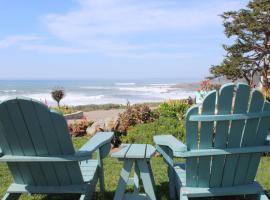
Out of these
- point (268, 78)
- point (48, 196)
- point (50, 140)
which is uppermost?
point (50, 140)

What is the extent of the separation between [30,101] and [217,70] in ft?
66.1

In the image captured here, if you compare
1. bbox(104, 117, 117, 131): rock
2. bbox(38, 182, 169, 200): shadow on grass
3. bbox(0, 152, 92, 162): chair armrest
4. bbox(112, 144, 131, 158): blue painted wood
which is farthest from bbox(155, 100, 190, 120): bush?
bbox(0, 152, 92, 162): chair armrest

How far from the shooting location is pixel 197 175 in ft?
10.7

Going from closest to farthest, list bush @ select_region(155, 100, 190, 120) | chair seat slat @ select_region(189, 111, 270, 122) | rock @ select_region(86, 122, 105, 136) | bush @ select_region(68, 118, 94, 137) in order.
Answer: chair seat slat @ select_region(189, 111, 270, 122)
rock @ select_region(86, 122, 105, 136)
bush @ select_region(155, 100, 190, 120)
bush @ select_region(68, 118, 94, 137)

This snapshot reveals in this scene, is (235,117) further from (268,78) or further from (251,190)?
(268,78)

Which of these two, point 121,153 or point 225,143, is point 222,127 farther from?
point 121,153

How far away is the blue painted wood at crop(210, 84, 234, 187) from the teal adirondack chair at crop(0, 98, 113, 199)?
1015 mm

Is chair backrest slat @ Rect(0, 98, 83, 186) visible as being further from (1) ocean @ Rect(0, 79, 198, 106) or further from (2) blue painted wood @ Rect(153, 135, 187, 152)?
(1) ocean @ Rect(0, 79, 198, 106)

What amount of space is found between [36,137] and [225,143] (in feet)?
4.95

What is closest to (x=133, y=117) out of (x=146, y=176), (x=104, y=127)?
(x=104, y=127)

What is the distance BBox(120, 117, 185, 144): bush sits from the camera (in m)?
6.91

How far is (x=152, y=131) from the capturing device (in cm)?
712

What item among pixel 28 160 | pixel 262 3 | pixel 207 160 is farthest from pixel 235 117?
pixel 262 3

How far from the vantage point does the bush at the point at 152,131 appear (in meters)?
6.91
